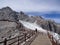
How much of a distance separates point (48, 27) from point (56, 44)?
182 meters

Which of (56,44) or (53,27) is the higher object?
(56,44)

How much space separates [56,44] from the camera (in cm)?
1349

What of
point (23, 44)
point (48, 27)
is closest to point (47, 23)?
point (48, 27)

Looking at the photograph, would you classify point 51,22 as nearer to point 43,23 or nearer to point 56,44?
point 43,23

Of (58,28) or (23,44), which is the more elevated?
(23,44)

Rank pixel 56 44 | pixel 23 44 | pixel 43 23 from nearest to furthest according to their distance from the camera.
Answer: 1. pixel 56 44
2. pixel 23 44
3. pixel 43 23

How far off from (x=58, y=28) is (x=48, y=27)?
1159 cm

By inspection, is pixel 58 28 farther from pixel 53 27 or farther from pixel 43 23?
pixel 43 23

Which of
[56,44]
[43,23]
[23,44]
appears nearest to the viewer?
[56,44]

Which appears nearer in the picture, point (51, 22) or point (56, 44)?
point (56, 44)

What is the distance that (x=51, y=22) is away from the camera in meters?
196

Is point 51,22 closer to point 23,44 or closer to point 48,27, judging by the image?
point 48,27

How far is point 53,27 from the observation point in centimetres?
19550

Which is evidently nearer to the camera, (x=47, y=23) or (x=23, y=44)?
(x=23, y=44)
